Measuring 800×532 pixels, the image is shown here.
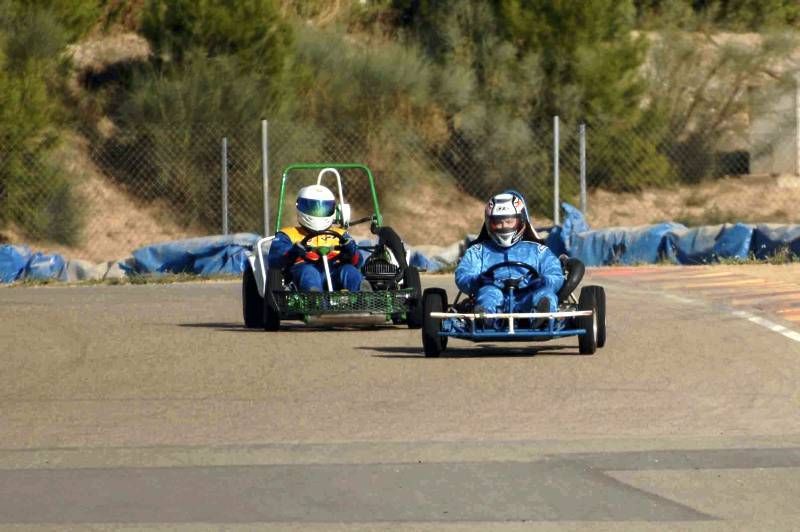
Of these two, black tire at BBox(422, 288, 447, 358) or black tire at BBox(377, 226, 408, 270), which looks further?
black tire at BBox(377, 226, 408, 270)

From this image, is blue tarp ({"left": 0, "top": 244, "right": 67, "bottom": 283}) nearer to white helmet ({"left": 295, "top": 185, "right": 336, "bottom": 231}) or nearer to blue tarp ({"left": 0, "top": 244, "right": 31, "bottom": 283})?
blue tarp ({"left": 0, "top": 244, "right": 31, "bottom": 283})

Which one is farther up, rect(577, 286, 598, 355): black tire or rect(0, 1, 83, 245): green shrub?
rect(0, 1, 83, 245): green shrub

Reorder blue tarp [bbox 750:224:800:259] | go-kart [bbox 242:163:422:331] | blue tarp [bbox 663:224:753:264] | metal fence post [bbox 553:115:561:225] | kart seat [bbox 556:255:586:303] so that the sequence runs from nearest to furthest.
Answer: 1. kart seat [bbox 556:255:586:303]
2. go-kart [bbox 242:163:422:331]
3. blue tarp [bbox 750:224:800:259]
4. blue tarp [bbox 663:224:753:264]
5. metal fence post [bbox 553:115:561:225]

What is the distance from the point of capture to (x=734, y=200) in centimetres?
2836

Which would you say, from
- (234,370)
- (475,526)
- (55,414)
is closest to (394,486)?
(475,526)

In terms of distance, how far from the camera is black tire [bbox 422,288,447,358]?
12352mm

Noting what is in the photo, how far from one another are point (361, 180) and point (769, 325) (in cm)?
1408

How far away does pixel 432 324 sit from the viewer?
12344mm

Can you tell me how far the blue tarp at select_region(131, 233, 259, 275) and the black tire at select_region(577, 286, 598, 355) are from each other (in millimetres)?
9456

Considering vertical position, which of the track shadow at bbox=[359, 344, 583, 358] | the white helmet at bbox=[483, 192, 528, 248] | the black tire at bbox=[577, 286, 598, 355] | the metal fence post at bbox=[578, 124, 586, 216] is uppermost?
the metal fence post at bbox=[578, 124, 586, 216]

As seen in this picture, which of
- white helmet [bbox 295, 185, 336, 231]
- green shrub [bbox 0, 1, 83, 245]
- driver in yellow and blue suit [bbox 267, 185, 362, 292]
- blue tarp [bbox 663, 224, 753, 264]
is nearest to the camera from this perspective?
driver in yellow and blue suit [bbox 267, 185, 362, 292]

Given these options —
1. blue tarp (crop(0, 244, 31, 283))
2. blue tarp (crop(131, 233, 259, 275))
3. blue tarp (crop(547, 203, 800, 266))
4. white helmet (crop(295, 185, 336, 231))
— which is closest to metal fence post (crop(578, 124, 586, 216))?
blue tarp (crop(547, 203, 800, 266))

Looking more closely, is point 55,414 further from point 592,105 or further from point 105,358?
point 592,105

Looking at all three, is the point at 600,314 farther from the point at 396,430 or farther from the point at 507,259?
the point at 396,430
